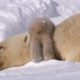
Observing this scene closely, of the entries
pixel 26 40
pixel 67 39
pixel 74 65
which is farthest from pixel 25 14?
pixel 74 65

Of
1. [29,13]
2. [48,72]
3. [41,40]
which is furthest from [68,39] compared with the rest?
[29,13]

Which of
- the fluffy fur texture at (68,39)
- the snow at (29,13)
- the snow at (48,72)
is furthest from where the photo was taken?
the snow at (29,13)

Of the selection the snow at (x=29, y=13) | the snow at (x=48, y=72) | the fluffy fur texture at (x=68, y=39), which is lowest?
the snow at (x=48, y=72)

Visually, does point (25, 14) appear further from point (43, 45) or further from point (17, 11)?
point (43, 45)

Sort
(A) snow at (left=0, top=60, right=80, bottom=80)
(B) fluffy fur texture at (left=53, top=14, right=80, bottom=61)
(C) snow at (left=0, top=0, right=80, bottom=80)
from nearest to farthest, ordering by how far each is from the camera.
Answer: (A) snow at (left=0, top=60, right=80, bottom=80) → (B) fluffy fur texture at (left=53, top=14, right=80, bottom=61) → (C) snow at (left=0, top=0, right=80, bottom=80)

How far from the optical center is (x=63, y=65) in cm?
140

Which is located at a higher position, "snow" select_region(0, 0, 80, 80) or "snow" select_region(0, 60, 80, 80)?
"snow" select_region(0, 0, 80, 80)

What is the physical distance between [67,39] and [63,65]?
19cm

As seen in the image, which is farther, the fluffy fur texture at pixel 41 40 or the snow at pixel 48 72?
the fluffy fur texture at pixel 41 40

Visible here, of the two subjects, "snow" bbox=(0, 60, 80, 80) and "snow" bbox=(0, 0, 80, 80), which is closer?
"snow" bbox=(0, 60, 80, 80)

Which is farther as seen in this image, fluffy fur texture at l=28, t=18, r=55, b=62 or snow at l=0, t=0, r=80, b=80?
snow at l=0, t=0, r=80, b=80

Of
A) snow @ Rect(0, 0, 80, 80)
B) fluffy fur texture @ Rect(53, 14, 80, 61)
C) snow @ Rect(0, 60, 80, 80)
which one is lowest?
snow @ Rect(0, 60, 80, 80)

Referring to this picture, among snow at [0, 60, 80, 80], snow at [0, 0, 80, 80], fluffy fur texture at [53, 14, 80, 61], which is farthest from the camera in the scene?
snow at [0, 0, 80, 80]

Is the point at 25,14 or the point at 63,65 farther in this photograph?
the point at 25,14
